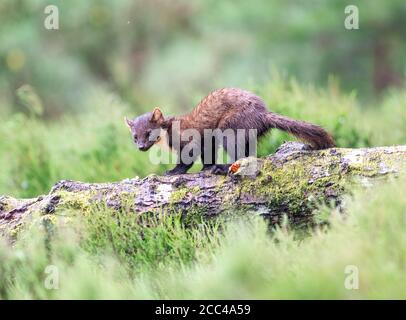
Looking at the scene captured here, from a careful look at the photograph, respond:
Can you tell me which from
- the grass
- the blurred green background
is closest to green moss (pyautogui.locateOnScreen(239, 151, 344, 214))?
the grass

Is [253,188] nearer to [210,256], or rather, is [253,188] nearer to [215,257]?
[210,256]

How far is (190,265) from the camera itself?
17.1ft

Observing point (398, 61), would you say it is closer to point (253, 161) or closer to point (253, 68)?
point (253, 68)

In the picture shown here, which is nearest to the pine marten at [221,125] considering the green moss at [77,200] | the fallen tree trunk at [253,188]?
the fallen tree trunk at [253,188]

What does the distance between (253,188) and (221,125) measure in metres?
1.01

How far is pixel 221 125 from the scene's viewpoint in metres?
6.49

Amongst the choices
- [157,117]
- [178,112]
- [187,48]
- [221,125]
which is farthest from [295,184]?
[187,48]

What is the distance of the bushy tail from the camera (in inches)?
233

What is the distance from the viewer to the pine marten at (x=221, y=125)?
603 centimetres

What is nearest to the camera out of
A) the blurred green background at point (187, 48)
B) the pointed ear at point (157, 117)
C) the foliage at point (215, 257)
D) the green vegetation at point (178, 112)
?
the foliage at point (215, 257)

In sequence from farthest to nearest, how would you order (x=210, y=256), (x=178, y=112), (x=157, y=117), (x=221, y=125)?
(x=178, y=112) < (x=157, y=117) < (x=221, y=125) < (x=210, y=256)

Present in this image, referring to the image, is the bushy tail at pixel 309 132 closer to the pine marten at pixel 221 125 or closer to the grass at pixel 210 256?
the pine marten at pixel 221 125

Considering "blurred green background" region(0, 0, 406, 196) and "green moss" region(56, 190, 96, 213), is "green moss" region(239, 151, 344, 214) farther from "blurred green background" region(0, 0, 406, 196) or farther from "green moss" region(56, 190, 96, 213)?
"blurred green background" region(0, 0, 406, 196)
